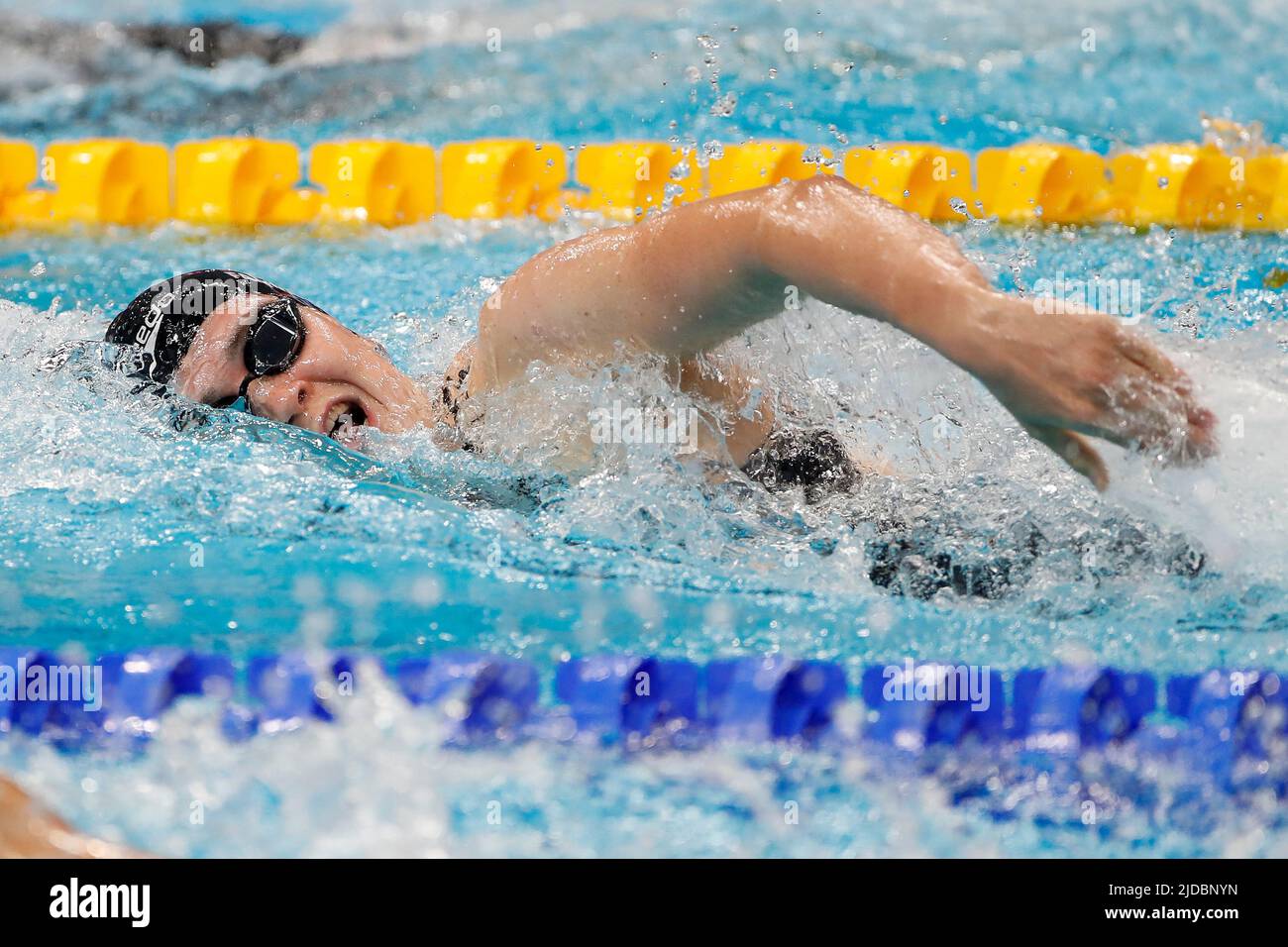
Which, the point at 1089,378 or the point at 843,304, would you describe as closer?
the point at 1089,378

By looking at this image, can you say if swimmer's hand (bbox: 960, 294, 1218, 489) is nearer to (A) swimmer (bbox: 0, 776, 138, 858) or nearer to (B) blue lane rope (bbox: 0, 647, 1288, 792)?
(B) blue lane rope (bbox: 0, 647, 1288, 792)

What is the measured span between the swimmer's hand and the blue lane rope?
593 millimetres

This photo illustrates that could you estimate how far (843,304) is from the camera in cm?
147

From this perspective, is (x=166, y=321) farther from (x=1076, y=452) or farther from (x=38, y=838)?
(x=1076, y=452)

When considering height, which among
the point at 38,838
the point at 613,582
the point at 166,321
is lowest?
the point at 38,838

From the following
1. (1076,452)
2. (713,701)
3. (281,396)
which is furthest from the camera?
(281,396)

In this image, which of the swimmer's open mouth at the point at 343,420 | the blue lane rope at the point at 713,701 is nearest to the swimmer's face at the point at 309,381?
the swimmer's open mouth at the point at 343,420

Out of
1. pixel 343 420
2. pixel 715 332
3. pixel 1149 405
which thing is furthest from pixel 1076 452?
pixel 343 420

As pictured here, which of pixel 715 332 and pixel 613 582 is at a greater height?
pixel 715 332

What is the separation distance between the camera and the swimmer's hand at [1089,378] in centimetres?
129

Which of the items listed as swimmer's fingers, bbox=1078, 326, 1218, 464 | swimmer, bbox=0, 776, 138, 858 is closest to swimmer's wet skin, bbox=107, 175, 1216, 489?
swimmer's fingers, bbox=1078, 326, 1218, 464

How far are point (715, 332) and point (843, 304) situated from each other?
285 millimetres

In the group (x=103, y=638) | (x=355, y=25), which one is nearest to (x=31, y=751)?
(x=103, y=638)
